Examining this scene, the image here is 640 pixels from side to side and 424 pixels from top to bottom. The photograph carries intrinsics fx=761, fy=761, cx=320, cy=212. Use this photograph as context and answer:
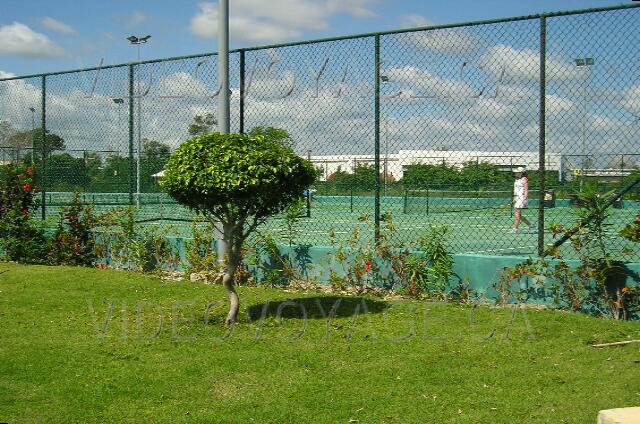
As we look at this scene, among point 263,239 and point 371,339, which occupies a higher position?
point 263,239

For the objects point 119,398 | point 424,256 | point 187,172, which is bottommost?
point 119,398

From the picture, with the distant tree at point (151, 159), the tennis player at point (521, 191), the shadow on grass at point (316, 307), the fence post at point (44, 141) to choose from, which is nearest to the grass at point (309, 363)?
the shadow on grass at point (316, 307)

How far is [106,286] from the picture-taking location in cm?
985

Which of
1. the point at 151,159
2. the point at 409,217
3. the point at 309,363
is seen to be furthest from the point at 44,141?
the point at 309,363

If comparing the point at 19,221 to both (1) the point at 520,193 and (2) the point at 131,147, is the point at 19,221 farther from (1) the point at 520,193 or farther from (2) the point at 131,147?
(1) the point at 520,193

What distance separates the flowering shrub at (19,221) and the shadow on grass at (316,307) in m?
5.56

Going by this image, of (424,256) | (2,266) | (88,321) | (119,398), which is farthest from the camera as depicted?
(2,266)

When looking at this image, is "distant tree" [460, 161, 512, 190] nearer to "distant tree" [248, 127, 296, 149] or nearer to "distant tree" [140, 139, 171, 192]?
"distant tree" [248, 127, 296, 149]

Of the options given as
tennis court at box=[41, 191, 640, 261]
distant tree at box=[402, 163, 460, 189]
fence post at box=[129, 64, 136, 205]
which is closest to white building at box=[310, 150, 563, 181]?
distant tree at box=[402, 163, 460, 189]

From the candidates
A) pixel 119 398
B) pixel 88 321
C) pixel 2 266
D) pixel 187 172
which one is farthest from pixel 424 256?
pixel 2 266

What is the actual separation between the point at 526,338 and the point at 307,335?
2.00 meters

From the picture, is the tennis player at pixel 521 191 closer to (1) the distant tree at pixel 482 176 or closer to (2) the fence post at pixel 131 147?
(1) the distant tree at pixel 482 176

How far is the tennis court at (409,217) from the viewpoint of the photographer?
382 inches

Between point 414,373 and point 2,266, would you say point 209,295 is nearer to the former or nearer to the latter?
point 414,373
